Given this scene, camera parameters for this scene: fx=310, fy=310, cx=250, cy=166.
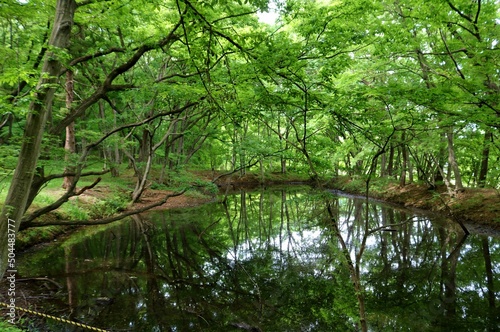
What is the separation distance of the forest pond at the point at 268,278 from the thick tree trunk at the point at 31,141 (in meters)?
2.35

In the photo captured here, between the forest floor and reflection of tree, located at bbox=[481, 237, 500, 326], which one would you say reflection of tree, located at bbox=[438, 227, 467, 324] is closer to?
reflection of tree, located at bbox=[481, 237, 500, 326]

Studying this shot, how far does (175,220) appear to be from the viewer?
48.9 ft

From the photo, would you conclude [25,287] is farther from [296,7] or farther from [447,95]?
[447,95]

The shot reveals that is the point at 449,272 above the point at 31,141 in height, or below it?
below

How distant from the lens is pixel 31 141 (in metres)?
4.03

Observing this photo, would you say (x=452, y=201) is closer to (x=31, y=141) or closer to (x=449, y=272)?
(x=449, y=272)

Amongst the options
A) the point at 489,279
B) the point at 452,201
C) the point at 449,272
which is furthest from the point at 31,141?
the point at 452,201

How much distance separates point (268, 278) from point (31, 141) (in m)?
6.11

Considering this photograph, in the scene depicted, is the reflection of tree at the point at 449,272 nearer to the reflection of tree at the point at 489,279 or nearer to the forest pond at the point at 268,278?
the forest pond at the point at 268,278

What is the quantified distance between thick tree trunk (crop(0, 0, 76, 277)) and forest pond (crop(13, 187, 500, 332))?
235 centimetres

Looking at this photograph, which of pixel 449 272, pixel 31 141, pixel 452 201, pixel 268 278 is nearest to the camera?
pixel 31 141

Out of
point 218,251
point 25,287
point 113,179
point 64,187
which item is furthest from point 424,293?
point 113,179

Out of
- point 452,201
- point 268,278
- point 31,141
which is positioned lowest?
point 268,278

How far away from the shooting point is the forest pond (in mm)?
5832
